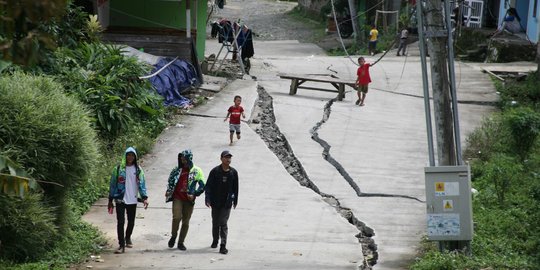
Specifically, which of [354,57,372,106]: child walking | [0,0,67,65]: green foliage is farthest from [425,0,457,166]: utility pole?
[354,57,372,106]: child walking

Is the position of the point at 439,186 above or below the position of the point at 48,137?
below

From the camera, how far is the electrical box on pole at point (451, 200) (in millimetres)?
12391

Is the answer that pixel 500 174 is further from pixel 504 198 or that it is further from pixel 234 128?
pixel 234 128

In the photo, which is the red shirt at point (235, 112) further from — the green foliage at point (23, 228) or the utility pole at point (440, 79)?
the green foliage at point (23, 228)

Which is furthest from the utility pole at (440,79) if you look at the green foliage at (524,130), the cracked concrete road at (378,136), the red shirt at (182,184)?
the green foliage at (524,130)

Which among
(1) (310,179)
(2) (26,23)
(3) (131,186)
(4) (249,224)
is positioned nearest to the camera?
(2) (26,23)

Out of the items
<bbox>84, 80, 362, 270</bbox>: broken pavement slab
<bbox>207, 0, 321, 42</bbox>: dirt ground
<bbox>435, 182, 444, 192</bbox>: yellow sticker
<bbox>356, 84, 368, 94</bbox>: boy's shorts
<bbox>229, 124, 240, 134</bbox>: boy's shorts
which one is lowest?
<bbox>84, 80, 362, 270</bbox>: broken pavement slab

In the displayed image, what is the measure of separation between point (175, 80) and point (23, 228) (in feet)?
38.7

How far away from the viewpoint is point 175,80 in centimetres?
2317

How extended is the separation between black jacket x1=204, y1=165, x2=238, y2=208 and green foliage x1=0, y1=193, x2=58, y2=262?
7.00ft

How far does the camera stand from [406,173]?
18.0m

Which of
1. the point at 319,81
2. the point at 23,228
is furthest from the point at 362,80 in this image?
the point at 23,228

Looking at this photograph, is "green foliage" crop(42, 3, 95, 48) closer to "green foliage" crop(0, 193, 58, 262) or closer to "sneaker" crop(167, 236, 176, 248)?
"sneaker" crop(167, 236, 176, 248)

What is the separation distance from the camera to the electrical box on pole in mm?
12391
